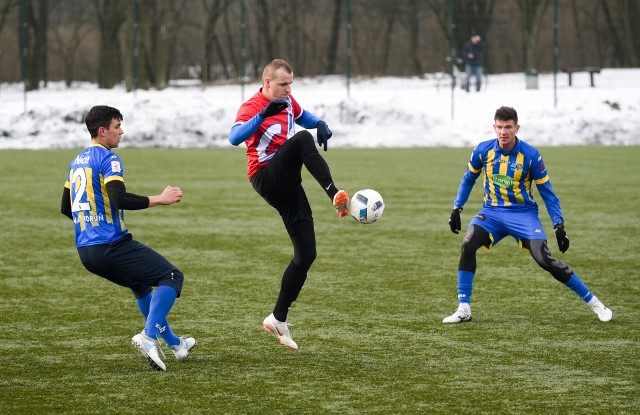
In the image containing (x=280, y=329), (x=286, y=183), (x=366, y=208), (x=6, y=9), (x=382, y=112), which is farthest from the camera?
(x=6, y=9)

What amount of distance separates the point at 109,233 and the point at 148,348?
2.38 feet

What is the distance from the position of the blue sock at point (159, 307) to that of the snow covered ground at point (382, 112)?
73.5ft

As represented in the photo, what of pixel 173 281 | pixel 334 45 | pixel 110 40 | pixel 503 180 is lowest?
pixel 173 281

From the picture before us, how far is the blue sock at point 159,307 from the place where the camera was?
638 cm

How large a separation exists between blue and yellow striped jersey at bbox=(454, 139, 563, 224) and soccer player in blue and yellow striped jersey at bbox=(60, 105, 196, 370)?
2.76m

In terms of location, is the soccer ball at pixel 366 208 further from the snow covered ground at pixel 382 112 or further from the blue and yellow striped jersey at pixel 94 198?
the snow covered ground at pixel 382 112

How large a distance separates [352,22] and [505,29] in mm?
4736

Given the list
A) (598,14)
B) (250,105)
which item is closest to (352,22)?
(598,14)

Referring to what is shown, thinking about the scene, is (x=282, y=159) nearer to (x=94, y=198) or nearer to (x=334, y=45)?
(x=94, y=198)

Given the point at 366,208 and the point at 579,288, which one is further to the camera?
the point at 579,288

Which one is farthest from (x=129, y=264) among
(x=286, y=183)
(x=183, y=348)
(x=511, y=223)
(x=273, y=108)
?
(x=511, y=223)

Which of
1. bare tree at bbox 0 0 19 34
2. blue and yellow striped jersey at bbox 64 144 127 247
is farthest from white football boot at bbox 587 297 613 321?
bare tree at bbox 0 0 19 34

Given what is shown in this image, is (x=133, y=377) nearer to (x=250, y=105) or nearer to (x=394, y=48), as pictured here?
(x=250, y=105)

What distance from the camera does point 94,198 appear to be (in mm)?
6324
